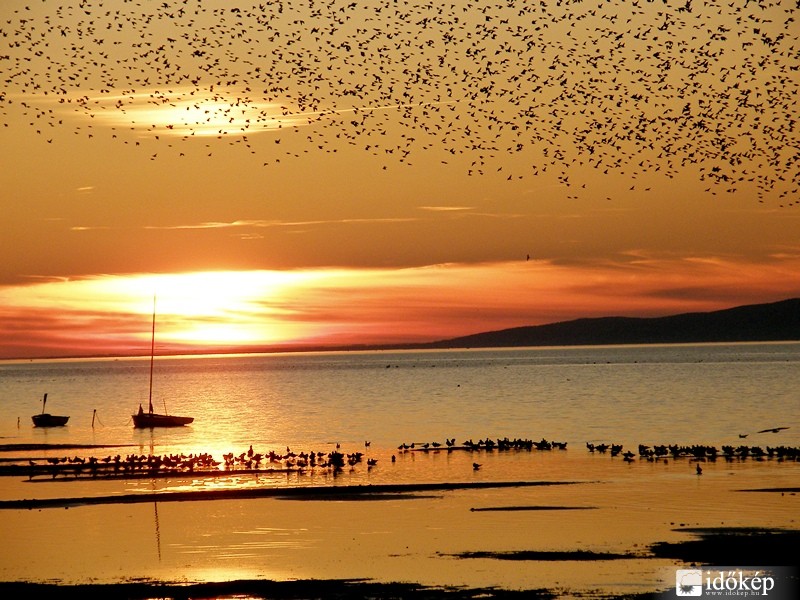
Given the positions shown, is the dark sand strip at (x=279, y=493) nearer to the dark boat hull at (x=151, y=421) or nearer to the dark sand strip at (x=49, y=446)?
the dark sand strip at (x=49, y=446)

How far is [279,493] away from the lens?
46.1 metres

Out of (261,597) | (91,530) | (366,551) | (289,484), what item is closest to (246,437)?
(289,484)

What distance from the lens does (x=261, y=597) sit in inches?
1103

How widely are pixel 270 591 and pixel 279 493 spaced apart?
17.5 meters

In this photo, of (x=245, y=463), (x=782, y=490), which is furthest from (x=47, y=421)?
(x=782, y=490)

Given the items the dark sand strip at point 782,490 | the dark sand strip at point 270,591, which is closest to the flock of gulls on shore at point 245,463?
the dark sand strip at point 782,490

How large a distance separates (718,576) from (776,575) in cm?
137

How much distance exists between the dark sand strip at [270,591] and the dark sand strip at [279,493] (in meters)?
14.4

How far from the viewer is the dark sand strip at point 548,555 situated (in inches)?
1260

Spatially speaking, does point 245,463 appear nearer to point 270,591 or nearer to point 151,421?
point 270,591

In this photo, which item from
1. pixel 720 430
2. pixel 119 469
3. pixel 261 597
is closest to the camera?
pixel 261 597

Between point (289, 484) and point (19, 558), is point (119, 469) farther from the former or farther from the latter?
point (19, 558)

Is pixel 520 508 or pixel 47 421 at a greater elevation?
pixel 47 421

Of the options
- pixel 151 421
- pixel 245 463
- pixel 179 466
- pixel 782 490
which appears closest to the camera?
pixel 782 490
